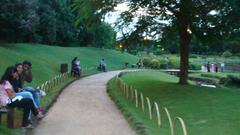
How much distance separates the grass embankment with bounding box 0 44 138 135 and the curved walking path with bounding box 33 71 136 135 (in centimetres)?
86

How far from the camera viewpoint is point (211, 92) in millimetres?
19266

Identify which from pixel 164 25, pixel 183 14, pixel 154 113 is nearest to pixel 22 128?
pixel 154 113

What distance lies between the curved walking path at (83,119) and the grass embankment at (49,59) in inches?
33.8

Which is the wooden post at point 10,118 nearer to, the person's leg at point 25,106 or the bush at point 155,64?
the person's leg at point 25,106

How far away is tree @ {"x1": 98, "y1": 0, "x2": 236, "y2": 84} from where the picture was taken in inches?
889

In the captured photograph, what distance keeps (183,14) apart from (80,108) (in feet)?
29.3

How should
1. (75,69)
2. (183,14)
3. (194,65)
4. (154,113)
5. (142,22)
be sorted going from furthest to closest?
(194,65)
(75,69)
(142,22)
(183,14)
(154,113)

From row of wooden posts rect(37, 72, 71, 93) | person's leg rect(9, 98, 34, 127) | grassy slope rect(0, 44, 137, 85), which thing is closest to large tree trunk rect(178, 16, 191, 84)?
row of wooden posts rect(37, 72, 71, 93)

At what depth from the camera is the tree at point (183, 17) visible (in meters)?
22.6

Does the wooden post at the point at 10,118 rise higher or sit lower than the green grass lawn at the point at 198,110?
higher

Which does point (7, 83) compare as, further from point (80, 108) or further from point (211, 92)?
point (211, 92)

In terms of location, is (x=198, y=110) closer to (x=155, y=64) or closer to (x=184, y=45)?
(x=184, y=45)

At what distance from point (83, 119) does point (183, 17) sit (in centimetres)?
1140

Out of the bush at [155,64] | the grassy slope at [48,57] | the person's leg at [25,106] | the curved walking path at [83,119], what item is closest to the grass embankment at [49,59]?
the grassy slope at [48,57]
